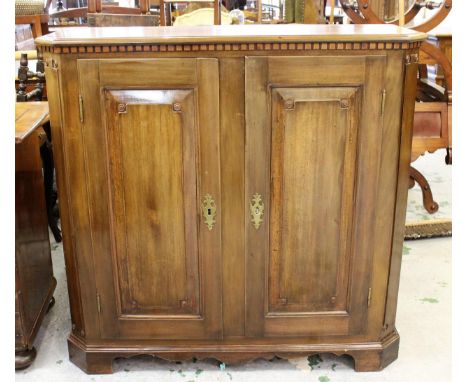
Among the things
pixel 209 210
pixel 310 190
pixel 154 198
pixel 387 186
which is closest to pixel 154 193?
pixel 154 198

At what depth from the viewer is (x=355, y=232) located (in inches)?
67.5

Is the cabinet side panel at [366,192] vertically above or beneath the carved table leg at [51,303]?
above

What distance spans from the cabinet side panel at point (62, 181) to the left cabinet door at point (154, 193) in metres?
0.07

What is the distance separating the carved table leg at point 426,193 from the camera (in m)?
3.09

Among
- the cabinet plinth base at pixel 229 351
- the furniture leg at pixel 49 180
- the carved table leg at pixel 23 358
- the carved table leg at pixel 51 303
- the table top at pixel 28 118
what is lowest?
the carved table leg at pixel 51 303

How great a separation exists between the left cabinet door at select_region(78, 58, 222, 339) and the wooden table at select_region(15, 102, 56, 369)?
27cm

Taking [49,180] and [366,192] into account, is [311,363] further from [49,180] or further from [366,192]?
[49,180]

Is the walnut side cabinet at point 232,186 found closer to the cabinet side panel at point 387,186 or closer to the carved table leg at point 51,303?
the cabinet side panel at point 387,186

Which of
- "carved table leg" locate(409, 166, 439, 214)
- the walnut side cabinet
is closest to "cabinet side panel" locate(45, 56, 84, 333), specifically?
the walnut side cabinet

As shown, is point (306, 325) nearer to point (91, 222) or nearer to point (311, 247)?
point (311, 247)

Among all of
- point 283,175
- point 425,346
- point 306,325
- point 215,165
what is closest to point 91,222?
point 215,165

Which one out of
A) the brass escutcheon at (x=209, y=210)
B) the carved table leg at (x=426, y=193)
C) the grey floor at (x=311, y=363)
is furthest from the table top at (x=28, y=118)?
the carved table leg at (x=426, y=193)

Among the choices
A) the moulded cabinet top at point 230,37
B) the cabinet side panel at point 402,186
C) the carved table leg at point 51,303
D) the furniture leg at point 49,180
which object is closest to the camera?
the moulded cabinet top at point 230,37

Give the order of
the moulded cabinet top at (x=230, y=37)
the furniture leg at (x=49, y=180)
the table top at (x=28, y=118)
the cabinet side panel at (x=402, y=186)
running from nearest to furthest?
the moulded cabinet top at (x=230, y=37), the cabinet side panel at (x=402, y=186), the table top at (x=28, y=118), the furniture leg at (x=49, y=180)
